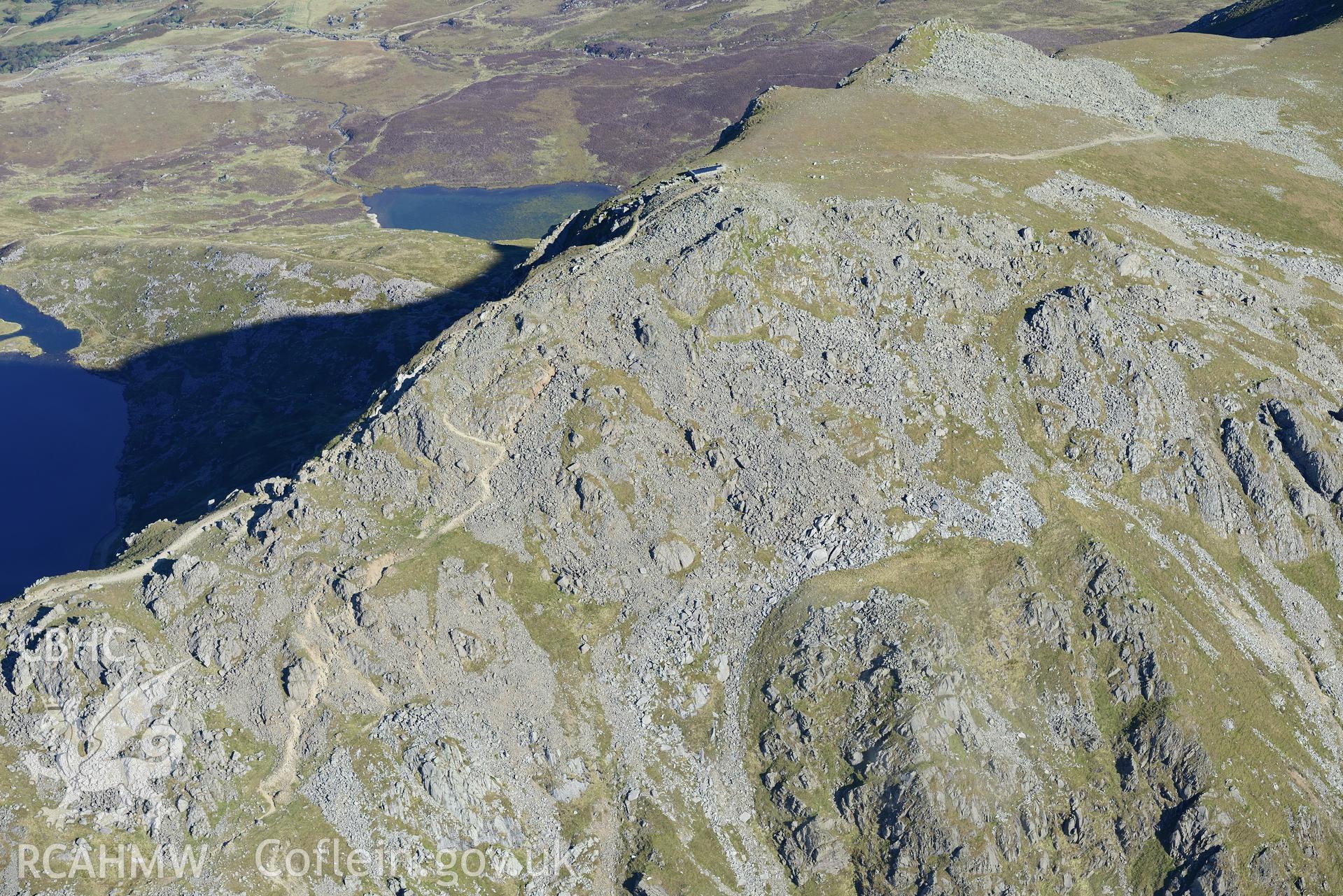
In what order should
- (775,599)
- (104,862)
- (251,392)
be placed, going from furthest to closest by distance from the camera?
(251,392)
(775,599)
(104,862)

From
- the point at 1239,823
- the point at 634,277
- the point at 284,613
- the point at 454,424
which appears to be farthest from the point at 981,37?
the point at 284,613

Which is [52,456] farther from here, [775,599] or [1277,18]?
[1277,18]

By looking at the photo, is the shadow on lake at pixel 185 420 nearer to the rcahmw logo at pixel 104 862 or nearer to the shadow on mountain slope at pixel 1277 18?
the rcahmw logo at pixel 104 862

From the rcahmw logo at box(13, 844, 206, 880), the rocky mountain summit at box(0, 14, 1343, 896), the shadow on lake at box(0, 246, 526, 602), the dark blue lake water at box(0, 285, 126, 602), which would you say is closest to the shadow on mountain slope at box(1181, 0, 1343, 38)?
the rocky mountain summit at box(0, 14, 1343, 896)

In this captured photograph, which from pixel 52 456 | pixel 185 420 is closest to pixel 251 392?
pixel 185 420

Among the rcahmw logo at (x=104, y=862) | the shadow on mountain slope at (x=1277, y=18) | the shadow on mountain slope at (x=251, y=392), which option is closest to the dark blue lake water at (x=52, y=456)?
the shadow on mountain slope at (x=251, y=392)

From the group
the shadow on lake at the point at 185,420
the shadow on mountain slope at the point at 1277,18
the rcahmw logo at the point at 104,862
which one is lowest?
the rcahmw logo at the point at 104,862
